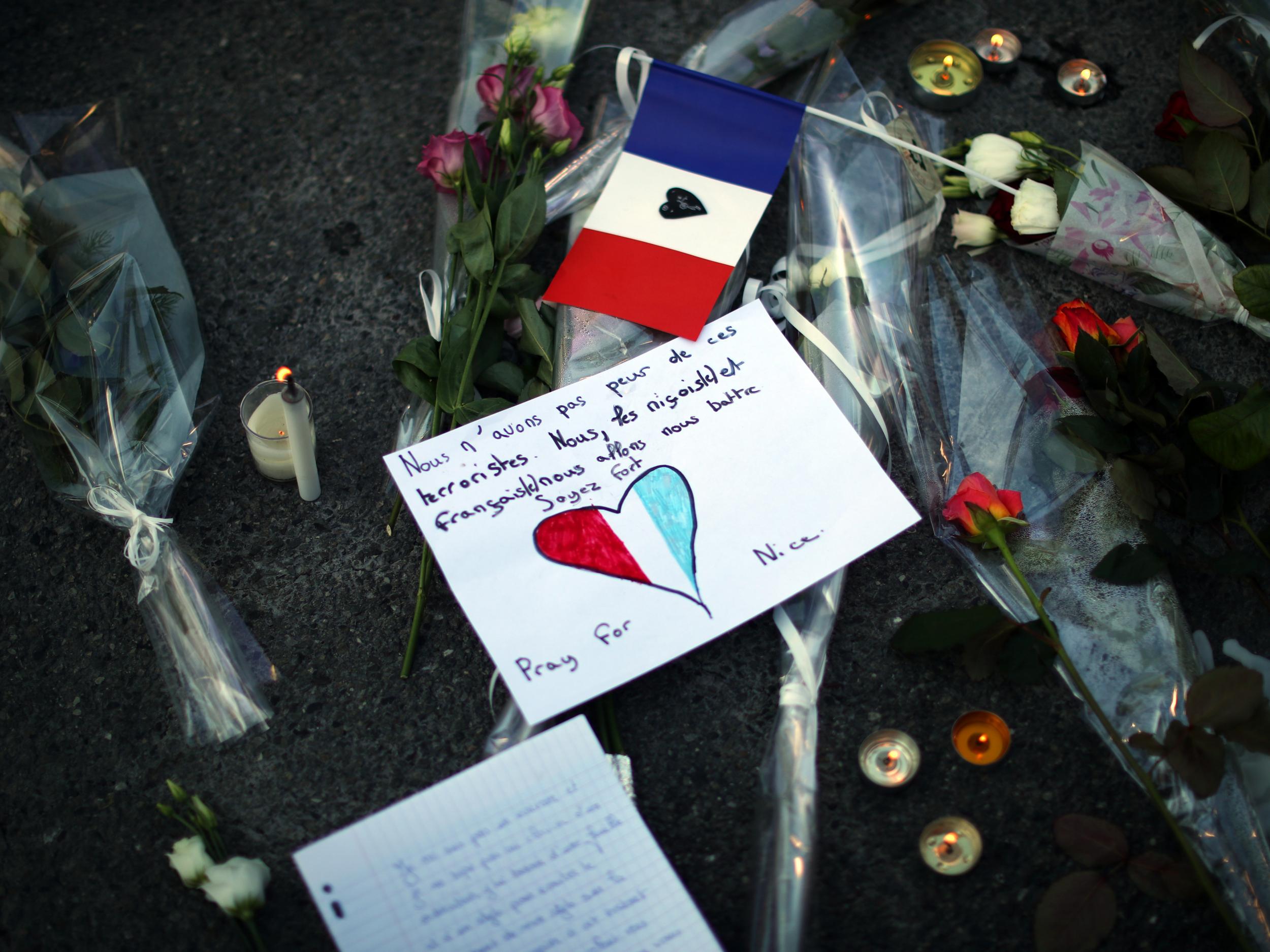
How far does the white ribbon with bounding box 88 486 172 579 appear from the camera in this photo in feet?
3.08

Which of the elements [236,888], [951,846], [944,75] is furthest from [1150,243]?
[236,888]

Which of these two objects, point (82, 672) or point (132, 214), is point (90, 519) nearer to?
point (82, 672)

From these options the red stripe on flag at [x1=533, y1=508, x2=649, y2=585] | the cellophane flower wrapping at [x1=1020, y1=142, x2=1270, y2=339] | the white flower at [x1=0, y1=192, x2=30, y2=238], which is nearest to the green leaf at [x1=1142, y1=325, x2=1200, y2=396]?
the cellophane flower wrapping at [x1=1020, y1=142, x2=1270, y2=339]

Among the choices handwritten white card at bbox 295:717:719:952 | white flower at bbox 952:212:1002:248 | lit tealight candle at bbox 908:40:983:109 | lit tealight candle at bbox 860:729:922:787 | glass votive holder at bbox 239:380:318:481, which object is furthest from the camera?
lit tealight candle at bbox 908:40:983:109

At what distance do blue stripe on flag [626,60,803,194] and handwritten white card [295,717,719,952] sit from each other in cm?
75

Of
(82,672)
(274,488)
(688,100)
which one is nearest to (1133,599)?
(688,100)

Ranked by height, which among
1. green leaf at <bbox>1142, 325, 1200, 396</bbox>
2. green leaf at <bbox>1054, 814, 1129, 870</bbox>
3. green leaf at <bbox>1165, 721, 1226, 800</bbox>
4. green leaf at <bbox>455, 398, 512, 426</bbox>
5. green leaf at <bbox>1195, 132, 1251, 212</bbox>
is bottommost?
green leaf at <bbox>1054, 814, 1129, 870</bbox>

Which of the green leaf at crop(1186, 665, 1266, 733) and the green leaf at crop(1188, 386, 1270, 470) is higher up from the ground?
the green leaf at crop(1188, 386, 1270, 470)

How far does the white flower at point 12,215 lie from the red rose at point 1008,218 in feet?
3.86

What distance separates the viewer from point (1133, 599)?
3.12 ft

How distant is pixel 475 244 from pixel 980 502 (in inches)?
24.8

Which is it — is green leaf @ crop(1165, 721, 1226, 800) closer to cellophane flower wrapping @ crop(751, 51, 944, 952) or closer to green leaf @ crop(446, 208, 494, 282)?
cellophane flower wrapping @ crop(751, 51, 944, 952)

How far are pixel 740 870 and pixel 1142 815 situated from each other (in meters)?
0.40

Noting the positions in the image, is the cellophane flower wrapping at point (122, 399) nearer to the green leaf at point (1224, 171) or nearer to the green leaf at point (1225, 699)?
the green leaf at point (1225, 699)
